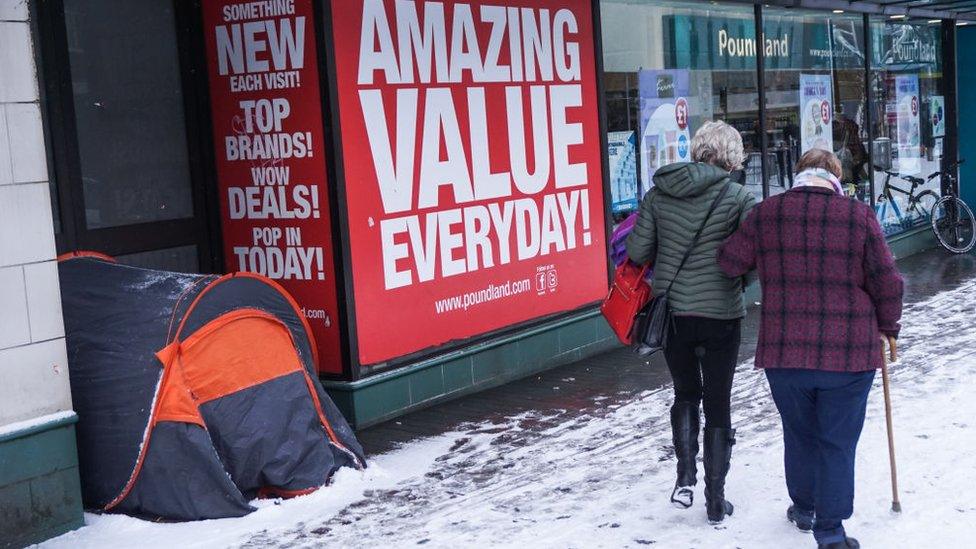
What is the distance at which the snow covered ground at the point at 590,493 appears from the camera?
544cm

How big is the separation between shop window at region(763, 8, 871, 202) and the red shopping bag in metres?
6.76

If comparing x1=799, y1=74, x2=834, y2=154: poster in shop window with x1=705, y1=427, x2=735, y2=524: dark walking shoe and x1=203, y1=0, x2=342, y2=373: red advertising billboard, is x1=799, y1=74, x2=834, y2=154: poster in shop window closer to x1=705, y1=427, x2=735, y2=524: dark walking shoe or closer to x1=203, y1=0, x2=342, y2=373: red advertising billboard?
x1=203, y1=0, x2=342, y2=373: red advertising billboard

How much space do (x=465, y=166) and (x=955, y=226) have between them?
28.8 feet

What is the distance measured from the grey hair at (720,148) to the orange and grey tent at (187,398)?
7.69ft

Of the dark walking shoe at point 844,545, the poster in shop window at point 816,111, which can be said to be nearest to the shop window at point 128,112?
the dark walking shoe at point 844,545

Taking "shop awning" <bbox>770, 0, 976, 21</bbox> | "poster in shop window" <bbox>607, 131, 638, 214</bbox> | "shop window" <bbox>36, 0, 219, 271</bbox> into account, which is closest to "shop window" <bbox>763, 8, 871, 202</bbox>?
"shop awning" <bbox>770, 0, 976, 21</bbox>

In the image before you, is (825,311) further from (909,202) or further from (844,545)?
(909,202)

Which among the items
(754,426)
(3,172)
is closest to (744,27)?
(754,426)

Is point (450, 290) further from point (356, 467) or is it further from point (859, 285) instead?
point (859, 285)

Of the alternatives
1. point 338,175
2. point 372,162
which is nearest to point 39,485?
point 338,175

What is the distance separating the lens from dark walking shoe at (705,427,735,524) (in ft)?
18.1

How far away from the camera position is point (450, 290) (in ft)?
27.6

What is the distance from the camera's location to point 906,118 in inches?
614

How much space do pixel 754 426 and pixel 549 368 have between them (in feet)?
7.72
